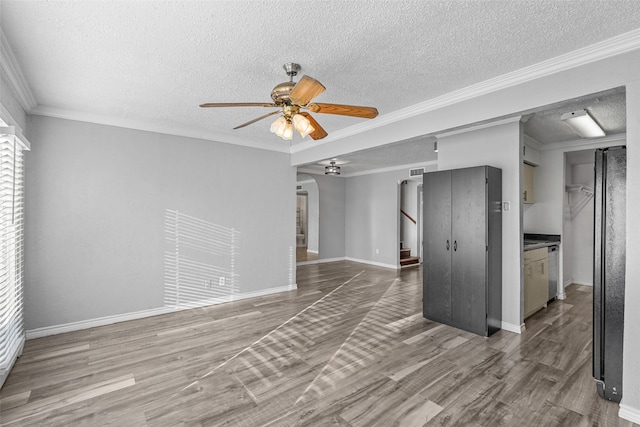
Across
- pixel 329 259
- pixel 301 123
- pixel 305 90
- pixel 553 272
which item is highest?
pixel 305 90

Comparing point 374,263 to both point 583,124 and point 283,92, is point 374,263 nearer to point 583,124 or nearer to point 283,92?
point 583,124

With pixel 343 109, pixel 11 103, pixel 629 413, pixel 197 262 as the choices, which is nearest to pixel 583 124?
pixel 629 413

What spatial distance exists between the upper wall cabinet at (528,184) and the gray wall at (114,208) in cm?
413

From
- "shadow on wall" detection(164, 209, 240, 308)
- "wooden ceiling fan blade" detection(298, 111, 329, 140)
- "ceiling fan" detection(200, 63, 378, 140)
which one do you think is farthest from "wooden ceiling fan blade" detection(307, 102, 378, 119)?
"shadow on wall" detection(164, 209, 240, 308)

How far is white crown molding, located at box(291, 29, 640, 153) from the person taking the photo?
203 centimetres

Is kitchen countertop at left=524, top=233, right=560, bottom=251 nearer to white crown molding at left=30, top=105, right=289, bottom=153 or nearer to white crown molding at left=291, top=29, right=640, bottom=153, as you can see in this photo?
white crown molding at left=291, top=29, right=640, bottom=153

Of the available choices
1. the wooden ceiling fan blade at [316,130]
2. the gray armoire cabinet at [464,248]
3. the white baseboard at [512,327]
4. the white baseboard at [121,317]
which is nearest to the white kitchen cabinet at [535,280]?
the white baseboard at [512,327]

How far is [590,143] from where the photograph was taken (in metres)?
4.58

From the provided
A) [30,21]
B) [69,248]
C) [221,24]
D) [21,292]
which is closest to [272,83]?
[221,24]

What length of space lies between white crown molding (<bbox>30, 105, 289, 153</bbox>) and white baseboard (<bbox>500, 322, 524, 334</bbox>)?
4021 mm

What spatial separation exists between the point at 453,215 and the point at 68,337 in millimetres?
4526

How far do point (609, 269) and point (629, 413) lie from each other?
940mm

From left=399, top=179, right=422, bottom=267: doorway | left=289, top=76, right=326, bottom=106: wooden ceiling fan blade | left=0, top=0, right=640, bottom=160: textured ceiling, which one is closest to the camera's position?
left=0, top=0, right=640, bottom=160: textured ceiling

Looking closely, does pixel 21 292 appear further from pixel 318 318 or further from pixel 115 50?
pixel 318 318
